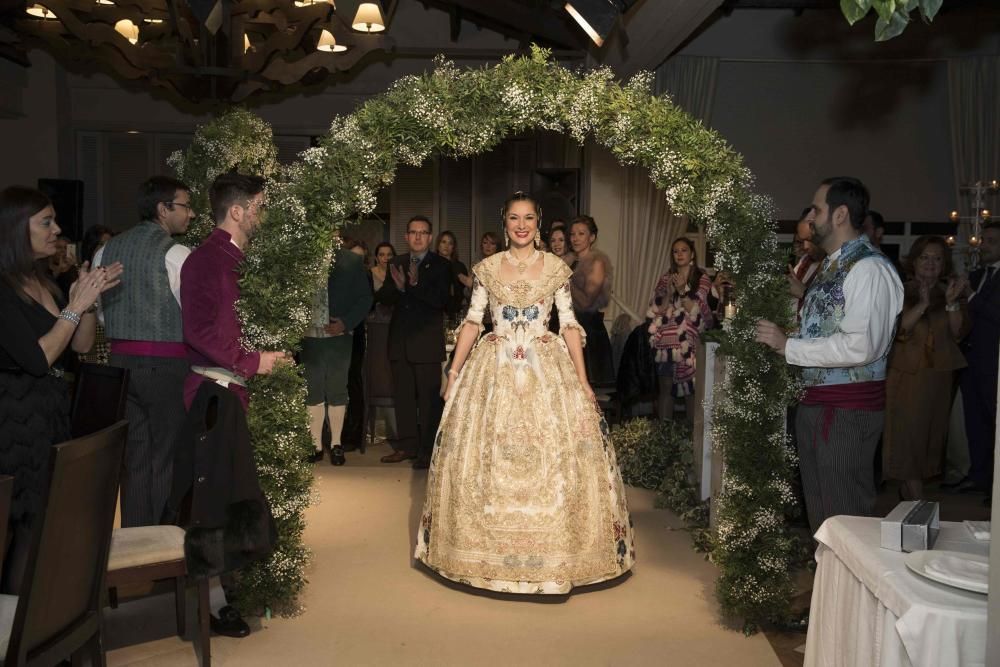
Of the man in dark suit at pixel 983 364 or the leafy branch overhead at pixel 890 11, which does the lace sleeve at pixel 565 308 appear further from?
the leafy branch overhead at pixel 890 11

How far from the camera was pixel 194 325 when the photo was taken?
3.95 m

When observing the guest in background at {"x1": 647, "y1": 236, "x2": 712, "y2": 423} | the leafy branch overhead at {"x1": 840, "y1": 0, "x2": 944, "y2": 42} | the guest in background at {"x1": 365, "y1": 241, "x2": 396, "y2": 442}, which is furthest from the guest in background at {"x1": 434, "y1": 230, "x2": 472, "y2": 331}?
the leafy branch overhead at {"x1": 840, "y1": 0, "x2": 944, "y2": 42}

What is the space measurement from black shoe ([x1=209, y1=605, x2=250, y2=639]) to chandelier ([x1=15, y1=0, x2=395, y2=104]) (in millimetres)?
3823

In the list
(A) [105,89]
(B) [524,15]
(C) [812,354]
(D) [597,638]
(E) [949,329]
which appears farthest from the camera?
(A) [105,89]

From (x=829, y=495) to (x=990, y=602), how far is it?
6.54ft

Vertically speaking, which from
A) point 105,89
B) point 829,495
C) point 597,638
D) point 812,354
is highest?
point 105,89

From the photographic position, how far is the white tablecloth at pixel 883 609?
79.4 inches

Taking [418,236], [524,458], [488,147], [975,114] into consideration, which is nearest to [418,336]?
[418,236]

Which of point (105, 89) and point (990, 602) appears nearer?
point (990, 602)

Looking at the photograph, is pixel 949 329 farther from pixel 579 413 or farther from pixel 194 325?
pixel 194 325

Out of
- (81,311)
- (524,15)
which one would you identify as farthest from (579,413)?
(524,15)

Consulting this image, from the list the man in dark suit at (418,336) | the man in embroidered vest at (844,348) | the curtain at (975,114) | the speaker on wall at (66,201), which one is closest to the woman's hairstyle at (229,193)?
the man in embroidered vest at (844,348)

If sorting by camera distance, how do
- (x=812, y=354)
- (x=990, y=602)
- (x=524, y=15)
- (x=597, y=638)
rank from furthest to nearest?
(x=524, y=15) → (x=597, y=638) → (x=812, y=354) → (x=990, y=602)

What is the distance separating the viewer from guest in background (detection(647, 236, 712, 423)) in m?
6.93
